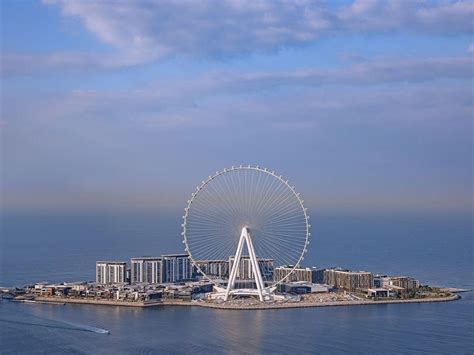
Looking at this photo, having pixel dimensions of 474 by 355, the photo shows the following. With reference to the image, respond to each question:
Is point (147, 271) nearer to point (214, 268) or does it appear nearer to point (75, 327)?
point (214, 268)

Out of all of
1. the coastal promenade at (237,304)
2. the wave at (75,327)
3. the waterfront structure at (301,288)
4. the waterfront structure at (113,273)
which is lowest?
the wave at (75,327)

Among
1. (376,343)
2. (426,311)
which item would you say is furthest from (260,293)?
(376,343)

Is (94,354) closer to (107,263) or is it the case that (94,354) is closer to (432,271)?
(107,263)

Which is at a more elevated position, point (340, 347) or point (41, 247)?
point (41, 247)

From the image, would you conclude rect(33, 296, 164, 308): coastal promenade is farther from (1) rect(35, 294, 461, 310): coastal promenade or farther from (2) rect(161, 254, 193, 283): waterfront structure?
(2) rect(161, 254, 193, 283): waterfront structure

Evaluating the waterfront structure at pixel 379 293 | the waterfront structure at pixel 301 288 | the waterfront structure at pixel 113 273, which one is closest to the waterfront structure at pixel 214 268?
the waterfront structure at pixel 113 273

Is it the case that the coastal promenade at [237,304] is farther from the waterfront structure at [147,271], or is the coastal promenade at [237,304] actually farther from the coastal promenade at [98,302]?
the waterfront structure at [147,271]

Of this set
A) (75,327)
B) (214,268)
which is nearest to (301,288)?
(214,268)

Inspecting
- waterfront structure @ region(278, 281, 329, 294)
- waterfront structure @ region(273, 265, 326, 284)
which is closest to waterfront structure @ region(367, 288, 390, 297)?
waterfront structure @ region(278, 281, 329, 294)
